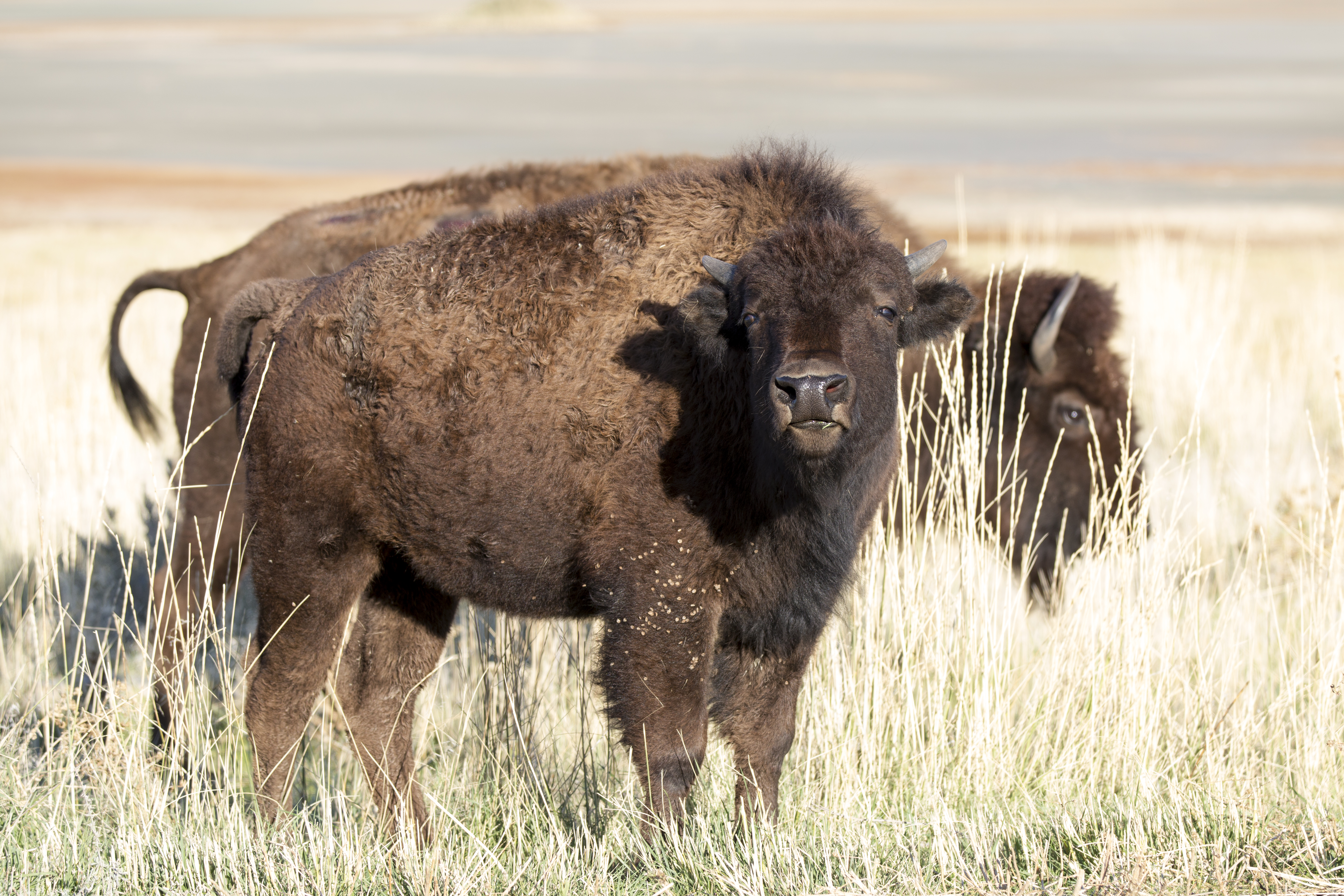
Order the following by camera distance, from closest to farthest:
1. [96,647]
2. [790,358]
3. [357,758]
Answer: [790,358]
[357,758]
[96,647]

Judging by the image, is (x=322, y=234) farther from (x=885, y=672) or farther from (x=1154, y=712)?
(x=1154, y=712)

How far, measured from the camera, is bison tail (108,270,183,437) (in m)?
6.95

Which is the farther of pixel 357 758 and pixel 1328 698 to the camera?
pixel 357 758

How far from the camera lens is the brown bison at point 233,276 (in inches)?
250

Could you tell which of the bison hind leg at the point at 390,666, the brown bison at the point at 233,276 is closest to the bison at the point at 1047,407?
the brown bison at the point at 233,276

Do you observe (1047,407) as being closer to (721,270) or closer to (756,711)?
(756,711)

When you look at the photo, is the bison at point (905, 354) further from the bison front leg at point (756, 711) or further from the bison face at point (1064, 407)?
the bison front leg at point (756, 711)

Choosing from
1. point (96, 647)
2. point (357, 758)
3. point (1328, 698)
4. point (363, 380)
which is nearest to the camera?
point (363, 380)

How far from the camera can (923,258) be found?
14.4 feet

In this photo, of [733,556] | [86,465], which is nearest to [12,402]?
[86,465]

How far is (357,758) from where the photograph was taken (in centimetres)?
527

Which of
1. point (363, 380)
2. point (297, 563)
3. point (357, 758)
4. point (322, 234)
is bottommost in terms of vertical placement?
point (357, 758)

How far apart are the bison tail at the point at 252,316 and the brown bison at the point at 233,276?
1012mm

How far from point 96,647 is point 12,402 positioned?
439 centimetres
